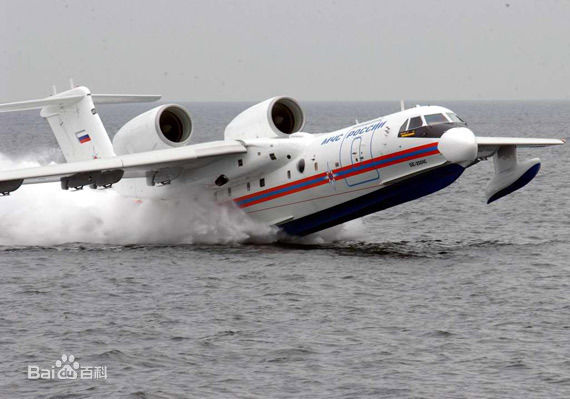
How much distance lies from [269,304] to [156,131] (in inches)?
354

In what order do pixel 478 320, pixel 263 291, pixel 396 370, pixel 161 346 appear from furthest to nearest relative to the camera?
1. pixel 263 291
2. pixel 478 320
3. pixel 161 346
4. pixel 396 370

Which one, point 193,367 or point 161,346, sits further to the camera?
point 161,346

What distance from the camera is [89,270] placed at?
21922mm

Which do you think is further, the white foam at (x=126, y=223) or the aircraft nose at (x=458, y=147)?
the white foam at (x=126, y=223)

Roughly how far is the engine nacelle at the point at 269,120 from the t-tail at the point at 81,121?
10.1 feet

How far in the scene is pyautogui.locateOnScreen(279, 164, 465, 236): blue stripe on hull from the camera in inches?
901

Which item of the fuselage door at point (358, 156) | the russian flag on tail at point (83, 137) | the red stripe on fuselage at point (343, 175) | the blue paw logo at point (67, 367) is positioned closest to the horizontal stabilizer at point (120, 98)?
the russian flag on tail at point (83, 137)

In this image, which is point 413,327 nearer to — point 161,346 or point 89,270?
point 161,346

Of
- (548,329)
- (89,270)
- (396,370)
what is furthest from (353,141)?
(396,370)

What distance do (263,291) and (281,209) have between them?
5.93 meters

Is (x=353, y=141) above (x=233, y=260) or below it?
above

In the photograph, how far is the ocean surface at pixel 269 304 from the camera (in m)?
14.1

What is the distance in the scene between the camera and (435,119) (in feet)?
73.8

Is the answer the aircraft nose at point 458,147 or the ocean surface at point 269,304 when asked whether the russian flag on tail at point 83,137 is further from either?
the aircraft nose at point 458,147
